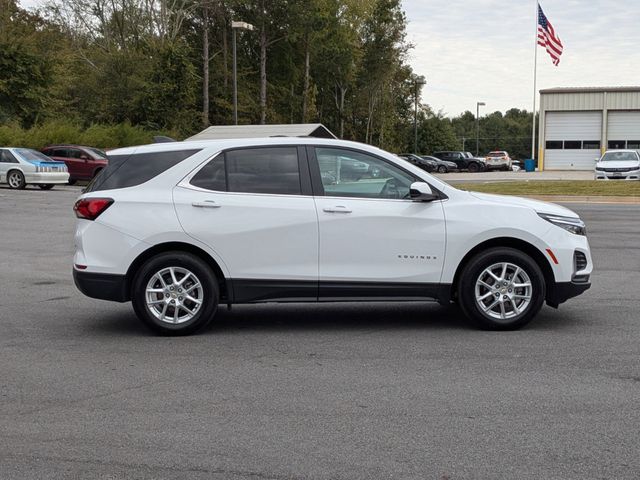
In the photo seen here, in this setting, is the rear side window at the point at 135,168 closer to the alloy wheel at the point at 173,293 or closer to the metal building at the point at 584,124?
the alloy wheel at the point at 173,293

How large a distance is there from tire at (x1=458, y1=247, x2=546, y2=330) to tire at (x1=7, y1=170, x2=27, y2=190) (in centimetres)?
2666

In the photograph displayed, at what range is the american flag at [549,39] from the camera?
51.7 metres

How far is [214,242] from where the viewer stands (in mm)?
7566

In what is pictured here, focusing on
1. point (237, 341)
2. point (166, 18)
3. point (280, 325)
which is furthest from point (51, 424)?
point (166, 18)

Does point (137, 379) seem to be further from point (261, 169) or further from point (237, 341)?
point (261, 169)

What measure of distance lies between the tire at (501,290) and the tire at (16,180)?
26660mm

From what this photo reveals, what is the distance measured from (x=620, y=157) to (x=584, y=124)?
106ft

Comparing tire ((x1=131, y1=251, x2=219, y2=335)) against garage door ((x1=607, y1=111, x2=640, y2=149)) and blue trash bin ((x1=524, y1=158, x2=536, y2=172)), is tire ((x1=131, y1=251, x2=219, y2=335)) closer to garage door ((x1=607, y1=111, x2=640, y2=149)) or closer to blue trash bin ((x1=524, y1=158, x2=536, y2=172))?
blue trash bin ((x1=524, y1=158, x2=536, y2=172))

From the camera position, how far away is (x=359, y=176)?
25.5 ft

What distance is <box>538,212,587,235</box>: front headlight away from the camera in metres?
7.85

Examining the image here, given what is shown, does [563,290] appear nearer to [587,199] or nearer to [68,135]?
[587,199]

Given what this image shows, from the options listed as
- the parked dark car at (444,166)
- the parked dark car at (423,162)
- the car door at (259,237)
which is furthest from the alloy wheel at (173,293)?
the parked dark car at (444,166)

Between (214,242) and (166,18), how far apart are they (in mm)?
51750

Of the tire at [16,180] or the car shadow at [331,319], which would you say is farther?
the tire at [16,180]
